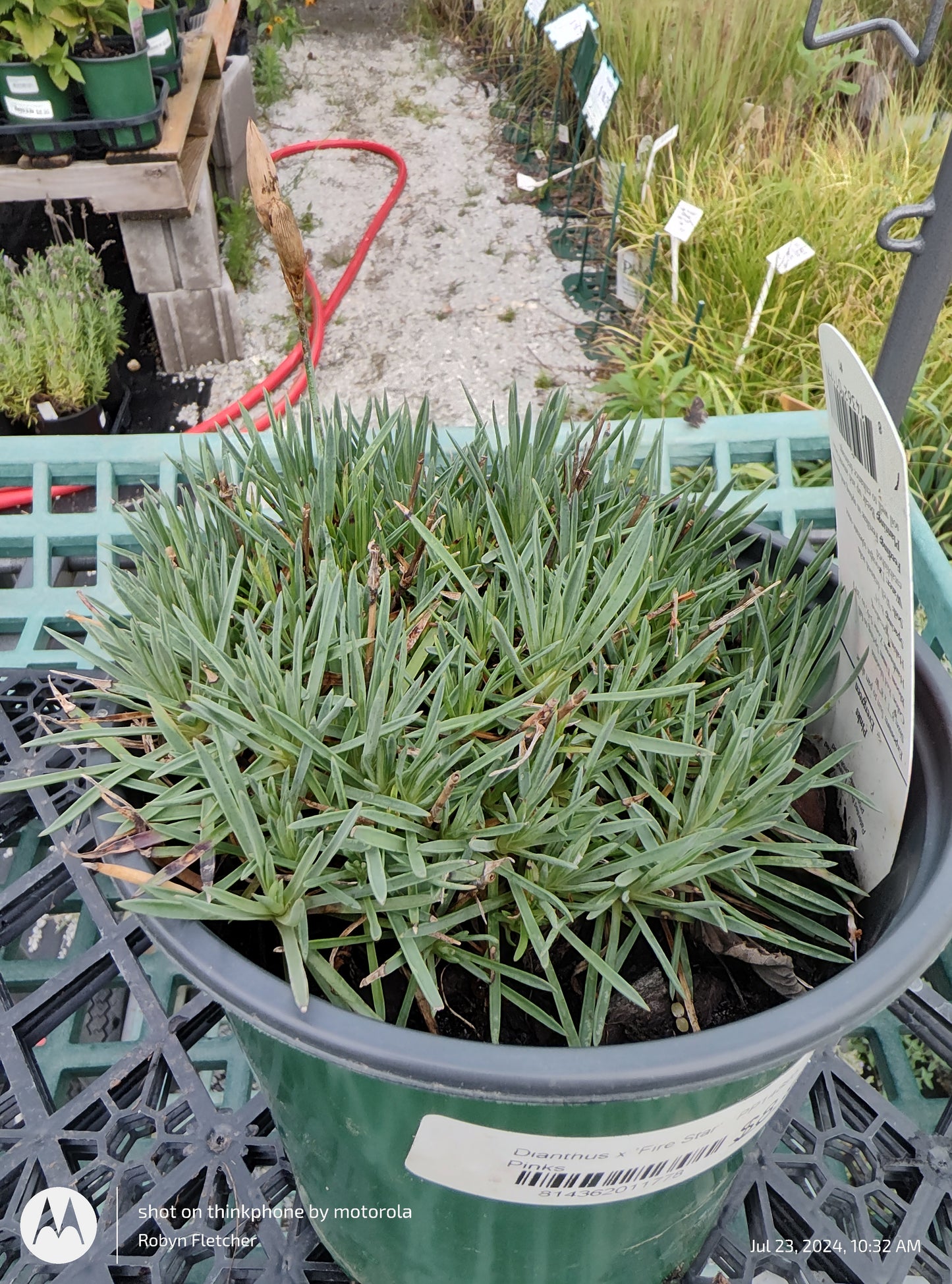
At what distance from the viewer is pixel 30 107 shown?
2.08m

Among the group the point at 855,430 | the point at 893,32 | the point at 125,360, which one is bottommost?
the point at 125,360

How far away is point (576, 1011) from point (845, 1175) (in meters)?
0.43

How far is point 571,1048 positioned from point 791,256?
1.61m

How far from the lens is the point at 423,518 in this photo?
0.62m

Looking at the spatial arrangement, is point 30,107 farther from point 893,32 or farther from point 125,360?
point 893,32

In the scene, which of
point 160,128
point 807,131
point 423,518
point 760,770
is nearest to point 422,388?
point 160,128

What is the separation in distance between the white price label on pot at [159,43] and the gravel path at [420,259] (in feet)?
2.05

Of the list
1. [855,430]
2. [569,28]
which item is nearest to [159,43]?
[569,28]

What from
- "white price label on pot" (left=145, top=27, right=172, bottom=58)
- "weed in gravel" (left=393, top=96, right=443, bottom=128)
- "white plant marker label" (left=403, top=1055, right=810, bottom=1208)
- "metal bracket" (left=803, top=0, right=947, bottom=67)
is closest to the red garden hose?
"weed in gravel" (left=393, top=96, right=443, bottom=128)

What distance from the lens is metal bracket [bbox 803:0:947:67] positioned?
2.40 ft

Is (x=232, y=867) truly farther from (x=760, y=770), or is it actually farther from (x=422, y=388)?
(x=422, y=388)

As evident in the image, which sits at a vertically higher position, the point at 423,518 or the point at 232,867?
the point at 423,518

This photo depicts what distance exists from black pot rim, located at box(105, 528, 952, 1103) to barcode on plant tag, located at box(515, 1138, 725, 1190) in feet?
0.30

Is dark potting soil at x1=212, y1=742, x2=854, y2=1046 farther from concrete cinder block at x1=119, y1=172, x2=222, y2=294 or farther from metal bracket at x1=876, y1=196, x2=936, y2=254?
concrete cinder block at x1=119, y1=172, x2=222, y2=294
